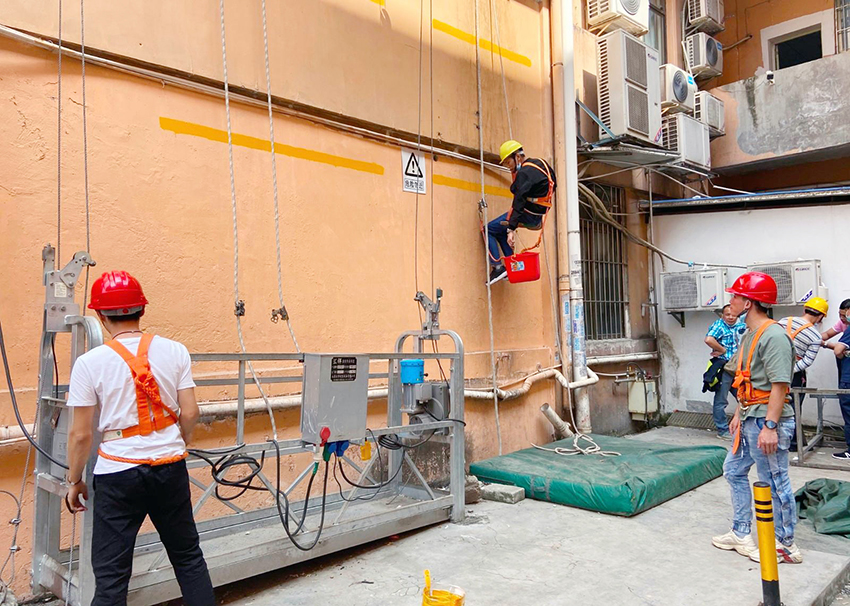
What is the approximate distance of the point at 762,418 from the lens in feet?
14.0

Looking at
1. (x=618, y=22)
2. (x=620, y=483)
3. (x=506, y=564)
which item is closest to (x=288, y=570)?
(x=506, y=564)

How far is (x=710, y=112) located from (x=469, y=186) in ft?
18.1

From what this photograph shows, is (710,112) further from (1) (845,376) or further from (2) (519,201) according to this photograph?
(2) (519,201)

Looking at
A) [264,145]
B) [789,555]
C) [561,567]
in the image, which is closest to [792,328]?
[789,555]

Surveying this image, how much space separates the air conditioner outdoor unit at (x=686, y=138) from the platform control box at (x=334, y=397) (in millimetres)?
7237

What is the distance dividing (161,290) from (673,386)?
8224mm

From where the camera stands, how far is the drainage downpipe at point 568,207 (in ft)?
26.5

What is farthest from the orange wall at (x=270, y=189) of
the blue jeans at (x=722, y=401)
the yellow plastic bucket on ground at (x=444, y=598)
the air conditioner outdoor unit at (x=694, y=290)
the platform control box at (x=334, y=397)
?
the air conditioner outdoor unit at (x=694, y=290)

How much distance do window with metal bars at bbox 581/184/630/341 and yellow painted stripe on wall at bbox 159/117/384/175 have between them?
4.14 m

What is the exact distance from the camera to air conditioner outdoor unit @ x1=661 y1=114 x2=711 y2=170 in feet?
31.5

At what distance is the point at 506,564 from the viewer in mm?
4277

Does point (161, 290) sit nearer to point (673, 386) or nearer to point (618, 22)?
point (618, 22)

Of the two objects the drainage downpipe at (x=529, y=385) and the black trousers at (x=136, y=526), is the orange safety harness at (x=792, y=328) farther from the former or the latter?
the black trousers at (x=136, y=526)

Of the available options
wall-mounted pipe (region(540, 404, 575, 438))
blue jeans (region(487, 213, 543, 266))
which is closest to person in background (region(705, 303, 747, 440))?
wall-mounted pipe (region(540, 404, 575, 438))
